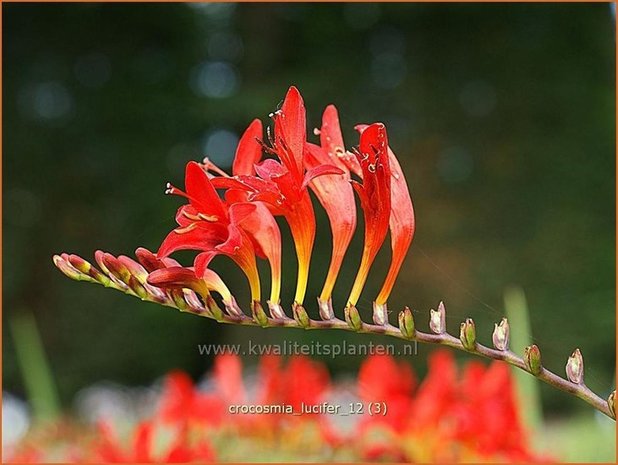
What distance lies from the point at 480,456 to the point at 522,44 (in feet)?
14.5

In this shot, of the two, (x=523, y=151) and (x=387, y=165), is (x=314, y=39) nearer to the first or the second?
(x=523, y=151)

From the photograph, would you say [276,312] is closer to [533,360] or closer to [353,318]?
[353,318]

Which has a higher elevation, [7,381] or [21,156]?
[21,156]

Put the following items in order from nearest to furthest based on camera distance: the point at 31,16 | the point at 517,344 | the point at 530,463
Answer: the point at 530,463, the point at 517,344, the point at 31,16

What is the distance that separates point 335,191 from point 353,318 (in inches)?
7.0

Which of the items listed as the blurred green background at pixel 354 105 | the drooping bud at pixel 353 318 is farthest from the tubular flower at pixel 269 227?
the blurred green background at pixel 354 105

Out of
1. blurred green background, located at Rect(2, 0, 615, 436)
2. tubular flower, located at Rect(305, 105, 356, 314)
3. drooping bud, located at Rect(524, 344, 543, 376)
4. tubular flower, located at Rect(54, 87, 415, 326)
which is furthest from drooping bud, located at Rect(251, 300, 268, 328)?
blurred green background, located at Rect(2, 0, 615, 436)

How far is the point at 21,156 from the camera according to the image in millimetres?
5332

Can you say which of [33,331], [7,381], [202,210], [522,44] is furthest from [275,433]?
[522,44]

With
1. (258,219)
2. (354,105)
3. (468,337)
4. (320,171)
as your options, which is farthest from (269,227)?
(354,105)

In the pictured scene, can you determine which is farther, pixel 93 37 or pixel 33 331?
pixel 93 37

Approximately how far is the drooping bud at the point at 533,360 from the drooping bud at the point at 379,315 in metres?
0.14

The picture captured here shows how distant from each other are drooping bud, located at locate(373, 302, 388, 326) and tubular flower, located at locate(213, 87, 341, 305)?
2.8 inches

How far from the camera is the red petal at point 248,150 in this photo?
2.75 feet
